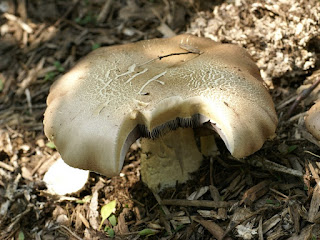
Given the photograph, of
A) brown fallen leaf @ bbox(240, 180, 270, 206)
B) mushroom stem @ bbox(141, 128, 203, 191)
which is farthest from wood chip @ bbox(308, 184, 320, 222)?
mushroom stem @ bbox(141, 128, 203, 191)

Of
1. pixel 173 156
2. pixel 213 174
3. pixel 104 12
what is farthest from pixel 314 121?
pixel 104 12

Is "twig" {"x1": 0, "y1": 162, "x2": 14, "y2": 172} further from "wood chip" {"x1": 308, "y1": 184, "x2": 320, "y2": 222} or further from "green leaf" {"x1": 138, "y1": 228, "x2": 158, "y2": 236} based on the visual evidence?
"wood chip" {"x1": 308, "y1": 184, "x2": 320, "y2": 222}

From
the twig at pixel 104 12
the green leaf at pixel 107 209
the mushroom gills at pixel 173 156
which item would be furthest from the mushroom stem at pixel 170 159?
the twig at pixel 104 12

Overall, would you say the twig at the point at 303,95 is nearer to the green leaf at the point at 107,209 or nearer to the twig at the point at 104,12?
the green leaf at the point at 107,209

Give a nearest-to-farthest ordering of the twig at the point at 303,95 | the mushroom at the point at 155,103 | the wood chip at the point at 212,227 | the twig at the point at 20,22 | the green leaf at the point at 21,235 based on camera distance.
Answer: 1. the mushroom at the point at 155,103
2. the wood chip at the point at 212,227
3. the green leaf at the point at 21,235
4. the twig at the point at 303,95
5. the twig at the point at 20,22

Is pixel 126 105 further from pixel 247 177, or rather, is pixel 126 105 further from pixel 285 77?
pixel 285 77

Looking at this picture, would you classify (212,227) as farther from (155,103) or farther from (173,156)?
(155,103)
